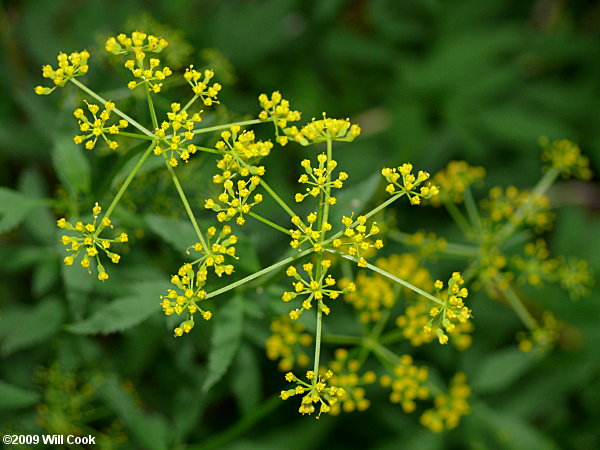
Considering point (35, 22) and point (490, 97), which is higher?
point (35, 22)

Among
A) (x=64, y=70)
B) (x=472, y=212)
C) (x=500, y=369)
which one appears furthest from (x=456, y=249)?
(x=64, y=70)

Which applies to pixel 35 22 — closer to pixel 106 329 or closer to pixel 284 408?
pixel 106 329

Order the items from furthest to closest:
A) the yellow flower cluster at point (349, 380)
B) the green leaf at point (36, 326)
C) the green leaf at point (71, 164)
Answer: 1. the green leaf at point (36, 326)
2. the yellow flower cluster at point (349, 380)
3. the green leaf at point (71, 164)

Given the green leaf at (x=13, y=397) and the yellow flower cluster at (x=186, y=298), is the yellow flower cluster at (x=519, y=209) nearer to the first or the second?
the yellow flower cluster at (x=186, y=298)

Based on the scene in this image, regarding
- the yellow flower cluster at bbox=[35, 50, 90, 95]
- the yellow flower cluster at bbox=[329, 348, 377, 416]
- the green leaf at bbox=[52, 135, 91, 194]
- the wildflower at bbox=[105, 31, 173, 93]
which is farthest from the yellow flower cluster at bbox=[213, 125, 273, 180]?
the yellow flower cluster at bbox=[329, 348, 377, 416]

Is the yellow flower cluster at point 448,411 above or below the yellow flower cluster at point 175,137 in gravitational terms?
below

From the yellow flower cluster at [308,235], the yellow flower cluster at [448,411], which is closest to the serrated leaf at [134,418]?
the yellow flower cluster at [448,411]

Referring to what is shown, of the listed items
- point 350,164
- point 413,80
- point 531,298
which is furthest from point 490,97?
point 531,298
